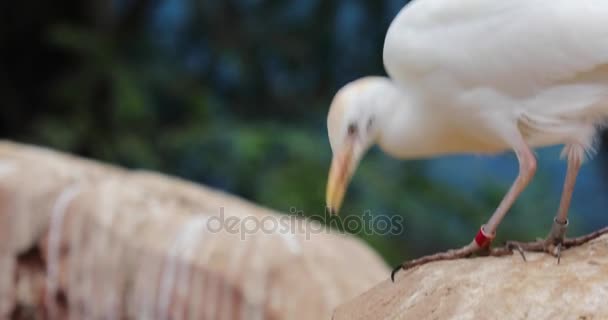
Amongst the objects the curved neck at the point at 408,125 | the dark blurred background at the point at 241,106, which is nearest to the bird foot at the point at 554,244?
the curved neck at the point at 408,125

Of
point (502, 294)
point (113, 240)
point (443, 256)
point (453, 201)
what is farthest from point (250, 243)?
point (453, 201)

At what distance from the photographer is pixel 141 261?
3293mm

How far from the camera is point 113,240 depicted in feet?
10.9

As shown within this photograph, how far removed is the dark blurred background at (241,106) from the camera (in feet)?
17.1

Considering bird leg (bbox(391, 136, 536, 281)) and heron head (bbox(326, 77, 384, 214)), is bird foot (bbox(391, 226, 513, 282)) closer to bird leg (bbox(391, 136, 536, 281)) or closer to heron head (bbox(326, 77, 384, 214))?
bird leg (bbox(391, 136, 536, 281))

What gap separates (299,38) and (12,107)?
6.09 feet

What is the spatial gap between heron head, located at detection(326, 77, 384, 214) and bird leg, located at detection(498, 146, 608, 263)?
48 cm

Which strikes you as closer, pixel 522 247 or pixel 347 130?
pixel 522 247

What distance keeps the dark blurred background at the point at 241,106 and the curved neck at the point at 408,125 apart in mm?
2576

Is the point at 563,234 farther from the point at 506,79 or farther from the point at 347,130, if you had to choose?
the point at 347,130

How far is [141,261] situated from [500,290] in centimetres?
176

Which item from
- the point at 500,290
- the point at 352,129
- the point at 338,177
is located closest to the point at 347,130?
the point at 352,129

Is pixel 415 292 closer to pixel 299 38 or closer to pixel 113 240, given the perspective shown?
pixel 113 240

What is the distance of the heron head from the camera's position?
2.33m
